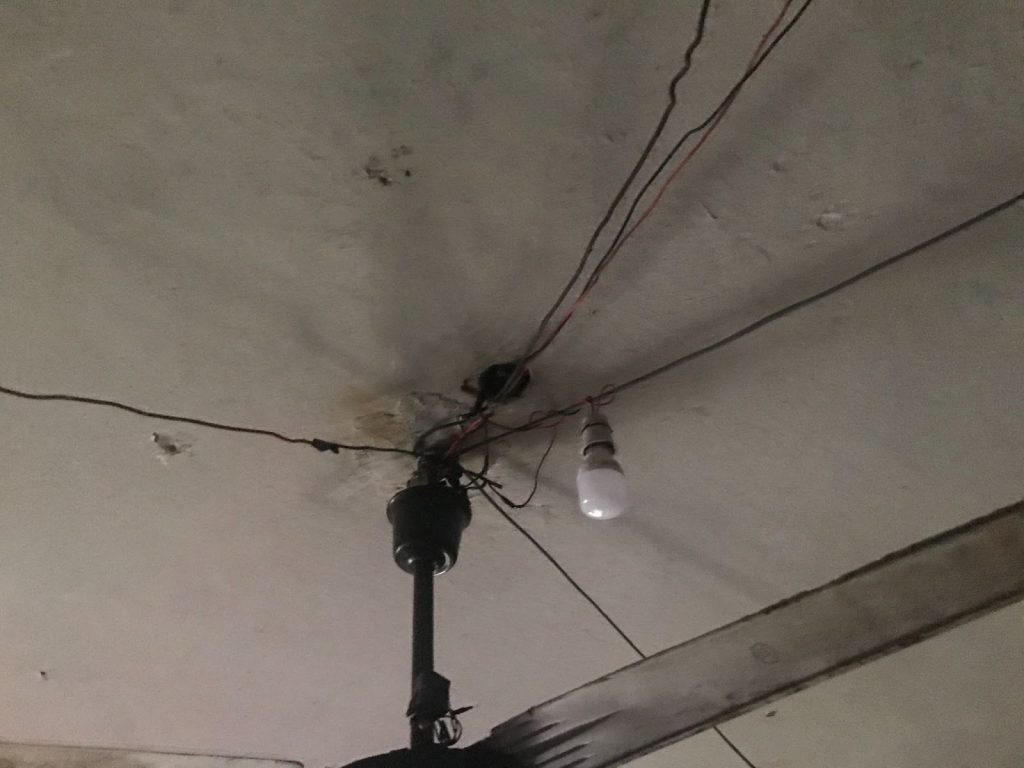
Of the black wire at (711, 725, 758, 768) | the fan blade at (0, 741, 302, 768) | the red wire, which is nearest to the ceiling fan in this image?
the red wire

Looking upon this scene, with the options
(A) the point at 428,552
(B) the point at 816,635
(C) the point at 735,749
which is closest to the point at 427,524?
(A) the point at 428,552

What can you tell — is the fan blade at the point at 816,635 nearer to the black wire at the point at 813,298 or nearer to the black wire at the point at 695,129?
the black wire at the point at 813,298

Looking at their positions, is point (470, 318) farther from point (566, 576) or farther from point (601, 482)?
point (566, 576)

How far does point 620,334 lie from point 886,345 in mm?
273

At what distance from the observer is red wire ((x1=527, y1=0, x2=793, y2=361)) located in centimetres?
66

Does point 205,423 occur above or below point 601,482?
above

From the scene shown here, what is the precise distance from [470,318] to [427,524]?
0.71ft

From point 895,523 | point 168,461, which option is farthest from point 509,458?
point 895,523

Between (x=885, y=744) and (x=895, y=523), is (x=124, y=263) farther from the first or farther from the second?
(x=885, y=744)

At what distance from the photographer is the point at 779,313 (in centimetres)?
83

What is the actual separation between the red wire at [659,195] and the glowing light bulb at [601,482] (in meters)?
0.12

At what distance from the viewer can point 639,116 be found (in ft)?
2.30

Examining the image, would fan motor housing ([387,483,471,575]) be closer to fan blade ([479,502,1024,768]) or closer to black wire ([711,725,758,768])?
fan blade ([479,502,1024,768])

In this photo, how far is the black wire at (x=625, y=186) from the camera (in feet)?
2.16
